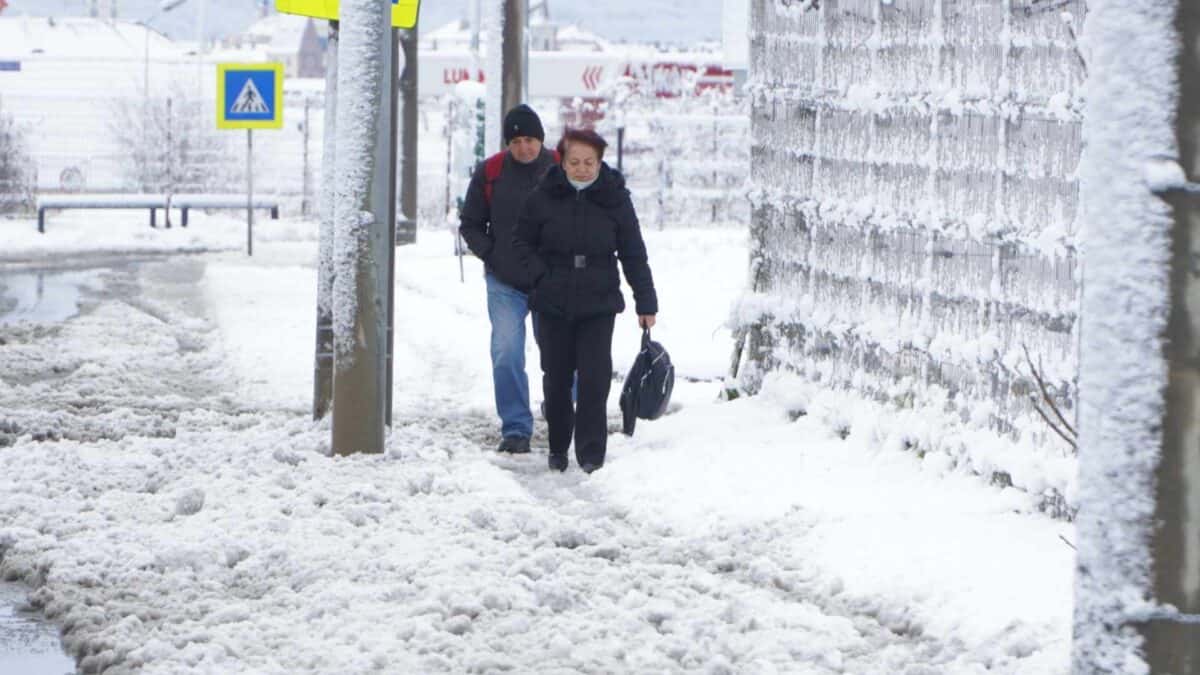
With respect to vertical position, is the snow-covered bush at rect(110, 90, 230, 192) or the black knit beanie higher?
the black knit beanie

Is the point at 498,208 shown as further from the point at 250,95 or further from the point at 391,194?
the point at 250,95

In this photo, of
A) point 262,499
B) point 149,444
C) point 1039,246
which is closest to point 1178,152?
point 1039,246

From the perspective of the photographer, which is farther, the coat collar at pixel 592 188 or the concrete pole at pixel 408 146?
the concrete pole at pixel 408 146

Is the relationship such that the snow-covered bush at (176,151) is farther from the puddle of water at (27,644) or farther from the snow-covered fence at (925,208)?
the puddle of water at (27,644)

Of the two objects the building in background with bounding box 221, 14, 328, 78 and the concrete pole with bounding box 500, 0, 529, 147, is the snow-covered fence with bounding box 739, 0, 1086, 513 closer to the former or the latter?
the concrete pole with bounding box 500, 0, 529, 147

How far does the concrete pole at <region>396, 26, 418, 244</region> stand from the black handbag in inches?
776

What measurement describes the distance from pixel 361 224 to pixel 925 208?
2518 millimetres

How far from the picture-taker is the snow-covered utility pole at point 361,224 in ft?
33.6

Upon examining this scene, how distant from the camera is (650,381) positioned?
34.7 ft

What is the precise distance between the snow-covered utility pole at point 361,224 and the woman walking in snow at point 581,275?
696 mm

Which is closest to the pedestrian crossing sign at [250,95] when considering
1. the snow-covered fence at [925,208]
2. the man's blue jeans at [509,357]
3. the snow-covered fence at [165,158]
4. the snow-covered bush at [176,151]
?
the snow-covered fence at [165,158]

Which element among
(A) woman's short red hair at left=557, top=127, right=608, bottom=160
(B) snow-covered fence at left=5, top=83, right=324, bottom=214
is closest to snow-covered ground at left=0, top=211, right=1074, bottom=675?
(A) woman's short red hair at left=557, top=127, right=608, bottom=160

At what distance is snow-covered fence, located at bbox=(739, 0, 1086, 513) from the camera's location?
8672mm

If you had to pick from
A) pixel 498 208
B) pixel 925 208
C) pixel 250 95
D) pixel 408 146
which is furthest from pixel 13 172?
pixel 925 208
